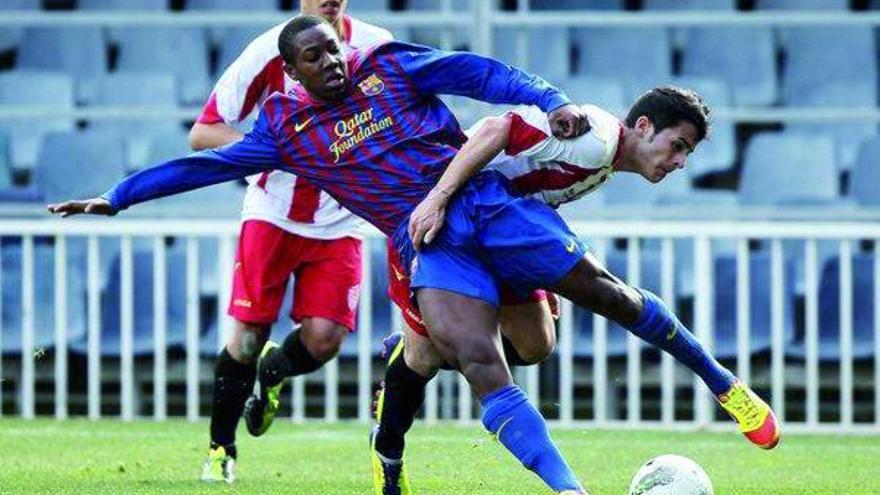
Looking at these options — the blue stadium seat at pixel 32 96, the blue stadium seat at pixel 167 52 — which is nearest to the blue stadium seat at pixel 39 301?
the blue stadium seat at pixel 32 96

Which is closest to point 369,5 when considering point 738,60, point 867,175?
point 738,60

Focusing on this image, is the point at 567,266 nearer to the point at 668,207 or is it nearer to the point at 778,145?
the point at 668,207

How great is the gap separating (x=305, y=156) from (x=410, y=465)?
8.23ft

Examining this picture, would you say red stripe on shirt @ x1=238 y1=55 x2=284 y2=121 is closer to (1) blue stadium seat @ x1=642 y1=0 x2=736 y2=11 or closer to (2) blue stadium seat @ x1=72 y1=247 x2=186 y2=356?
(2) blue stadium seat @ x1=72 y1=247 x2=186 y2=356

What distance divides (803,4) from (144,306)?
4.68 meters

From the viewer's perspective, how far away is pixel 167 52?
14391 millimetres

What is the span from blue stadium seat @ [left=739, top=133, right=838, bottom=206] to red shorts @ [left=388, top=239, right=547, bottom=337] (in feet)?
20.1

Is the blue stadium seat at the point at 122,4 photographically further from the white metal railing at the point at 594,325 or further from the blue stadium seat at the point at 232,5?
the white metal railing at the point at 594,325

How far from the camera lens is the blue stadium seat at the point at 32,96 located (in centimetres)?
1396

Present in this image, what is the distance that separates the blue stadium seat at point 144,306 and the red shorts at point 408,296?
17.4 ft

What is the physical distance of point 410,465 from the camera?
920cm

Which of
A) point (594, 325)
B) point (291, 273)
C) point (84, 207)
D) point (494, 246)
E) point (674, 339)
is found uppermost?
point (84, 207)

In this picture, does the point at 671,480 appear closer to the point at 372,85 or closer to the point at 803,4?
the point at 372,85

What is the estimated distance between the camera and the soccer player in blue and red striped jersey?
680cm
